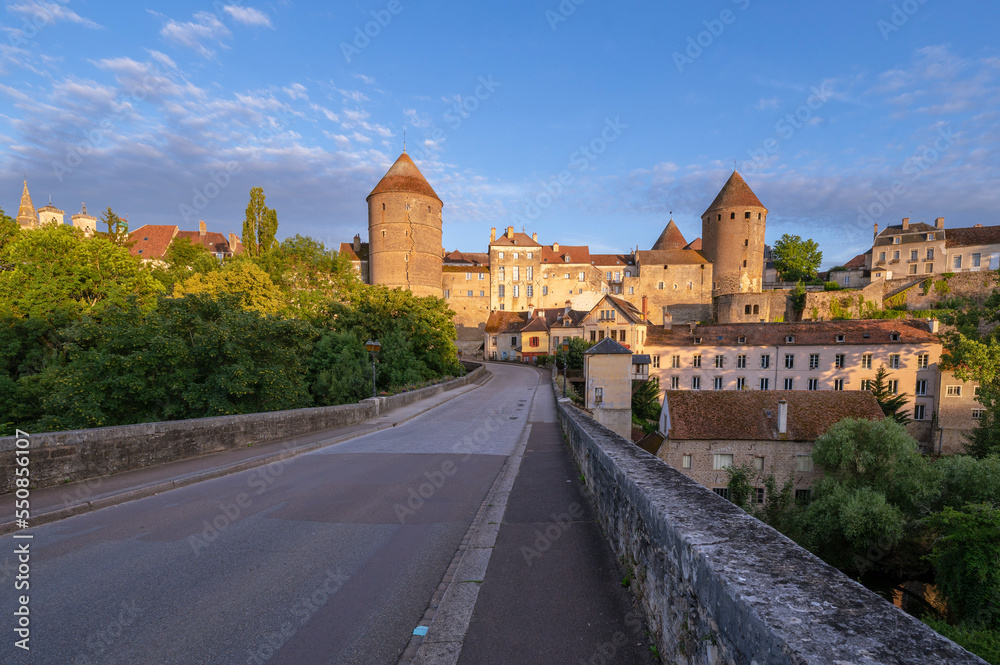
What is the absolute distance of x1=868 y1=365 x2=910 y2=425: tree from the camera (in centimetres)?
3628

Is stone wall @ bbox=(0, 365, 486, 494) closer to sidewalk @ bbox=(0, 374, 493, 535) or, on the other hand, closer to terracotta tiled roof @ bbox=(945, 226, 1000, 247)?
sidewalk @ bbox=(0, 374, 493, 535)

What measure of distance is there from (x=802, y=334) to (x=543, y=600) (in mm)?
46665

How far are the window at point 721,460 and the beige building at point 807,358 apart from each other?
38.5ft

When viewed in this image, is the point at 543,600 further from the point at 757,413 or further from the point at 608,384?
the point at 757,413

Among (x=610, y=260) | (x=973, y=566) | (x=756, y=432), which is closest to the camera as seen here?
(x=973, y=566)

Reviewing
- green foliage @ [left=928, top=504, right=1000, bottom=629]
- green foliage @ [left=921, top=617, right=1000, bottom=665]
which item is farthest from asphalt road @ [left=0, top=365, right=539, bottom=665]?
green foliage @ [left=928, top=504, right=1000, bottom=629]

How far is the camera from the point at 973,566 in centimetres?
1501

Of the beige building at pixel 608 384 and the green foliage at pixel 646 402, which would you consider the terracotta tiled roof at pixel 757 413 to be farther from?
the green foliage at pixel 646 402

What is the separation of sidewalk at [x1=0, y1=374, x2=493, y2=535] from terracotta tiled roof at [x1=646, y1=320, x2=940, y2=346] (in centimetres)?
3875

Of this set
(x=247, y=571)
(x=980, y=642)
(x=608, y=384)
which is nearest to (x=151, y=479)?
(x=247, y=571)

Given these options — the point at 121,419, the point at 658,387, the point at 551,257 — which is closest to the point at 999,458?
the point at 658,387

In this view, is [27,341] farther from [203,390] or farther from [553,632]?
[553,632]

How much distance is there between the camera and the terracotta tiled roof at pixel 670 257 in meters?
72.6

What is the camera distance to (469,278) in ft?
251
